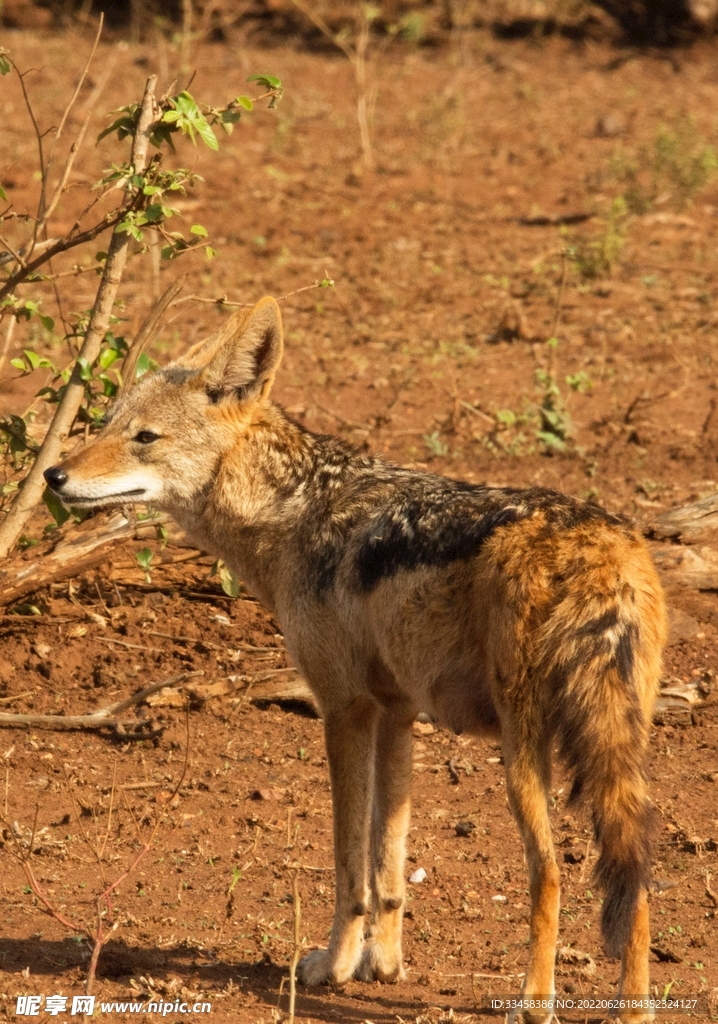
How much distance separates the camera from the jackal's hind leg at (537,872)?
13.5 feet

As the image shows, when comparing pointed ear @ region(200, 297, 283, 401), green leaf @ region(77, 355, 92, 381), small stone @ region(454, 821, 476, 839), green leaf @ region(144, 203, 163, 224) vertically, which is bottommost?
small stone @ region(454, 821, 476, 839)

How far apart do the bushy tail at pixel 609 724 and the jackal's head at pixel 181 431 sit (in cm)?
186

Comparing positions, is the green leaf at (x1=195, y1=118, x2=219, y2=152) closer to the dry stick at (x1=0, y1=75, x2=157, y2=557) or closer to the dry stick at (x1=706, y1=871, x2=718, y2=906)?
the dry stick at (x1=0, y1=75, x2=157, y2=557)

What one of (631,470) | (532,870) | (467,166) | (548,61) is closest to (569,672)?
(532,870)

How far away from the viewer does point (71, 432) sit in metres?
6.98

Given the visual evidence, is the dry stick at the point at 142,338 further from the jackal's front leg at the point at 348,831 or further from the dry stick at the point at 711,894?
the dry stick at the point at 711,894

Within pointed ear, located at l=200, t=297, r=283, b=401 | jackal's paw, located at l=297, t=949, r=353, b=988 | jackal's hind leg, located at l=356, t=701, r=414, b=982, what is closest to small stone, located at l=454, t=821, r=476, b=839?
jackal's hind leg, located at l=356, t=701, r=414, b=982

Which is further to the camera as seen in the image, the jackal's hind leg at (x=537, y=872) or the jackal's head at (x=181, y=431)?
the jackal's head at (x=181, y=431)

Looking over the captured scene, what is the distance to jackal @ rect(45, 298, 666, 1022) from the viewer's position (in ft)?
13.4

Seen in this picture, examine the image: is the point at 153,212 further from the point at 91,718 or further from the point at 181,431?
the point at 91,718

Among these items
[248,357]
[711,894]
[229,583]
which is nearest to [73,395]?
[229,583]

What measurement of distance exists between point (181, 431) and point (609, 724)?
2.27 m

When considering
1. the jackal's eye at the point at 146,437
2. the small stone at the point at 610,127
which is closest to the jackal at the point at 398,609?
the jackal's eye at the point at 146,437

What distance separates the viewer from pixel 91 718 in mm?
6434
